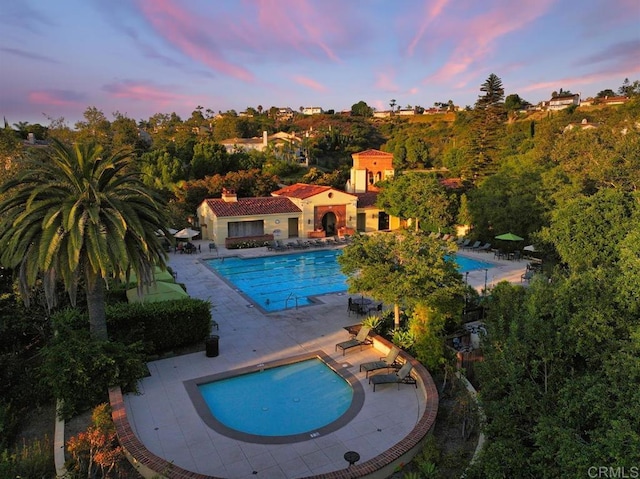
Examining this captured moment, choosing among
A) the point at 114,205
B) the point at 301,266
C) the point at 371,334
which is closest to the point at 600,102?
the point at 301,266

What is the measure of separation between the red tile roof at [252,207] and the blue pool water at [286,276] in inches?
194

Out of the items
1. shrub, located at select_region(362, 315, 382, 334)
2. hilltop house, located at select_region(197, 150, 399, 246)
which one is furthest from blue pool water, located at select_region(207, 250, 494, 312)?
shrub, located at select_region(362, 315, 382, 334)

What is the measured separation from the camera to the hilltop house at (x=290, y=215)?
35.3 meters

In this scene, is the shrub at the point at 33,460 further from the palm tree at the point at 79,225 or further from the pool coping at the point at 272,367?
the palm tree at the point at 79,225

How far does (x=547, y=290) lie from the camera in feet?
30.5

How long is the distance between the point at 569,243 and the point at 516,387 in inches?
389

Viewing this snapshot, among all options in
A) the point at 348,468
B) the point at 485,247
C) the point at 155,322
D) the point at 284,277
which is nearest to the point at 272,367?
the point at 155,322

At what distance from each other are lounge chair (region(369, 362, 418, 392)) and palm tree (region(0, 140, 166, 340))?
23.5 ft

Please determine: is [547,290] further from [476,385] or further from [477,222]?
[477,222]

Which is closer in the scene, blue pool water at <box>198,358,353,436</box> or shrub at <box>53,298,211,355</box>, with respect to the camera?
blue pool water at <box>198,358,353,436</box>

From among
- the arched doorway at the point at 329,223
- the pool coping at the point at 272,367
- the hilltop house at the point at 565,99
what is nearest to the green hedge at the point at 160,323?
Answer: the pool coping at the point at 272,367

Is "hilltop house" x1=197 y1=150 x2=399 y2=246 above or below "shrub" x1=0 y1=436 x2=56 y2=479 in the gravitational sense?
above

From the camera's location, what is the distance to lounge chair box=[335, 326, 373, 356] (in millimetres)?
14800

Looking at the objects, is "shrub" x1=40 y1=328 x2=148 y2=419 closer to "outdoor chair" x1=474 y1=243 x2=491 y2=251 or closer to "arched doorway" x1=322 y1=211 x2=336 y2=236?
"outdoor chair" x1=474 y1=243 x2=491 y2=251
